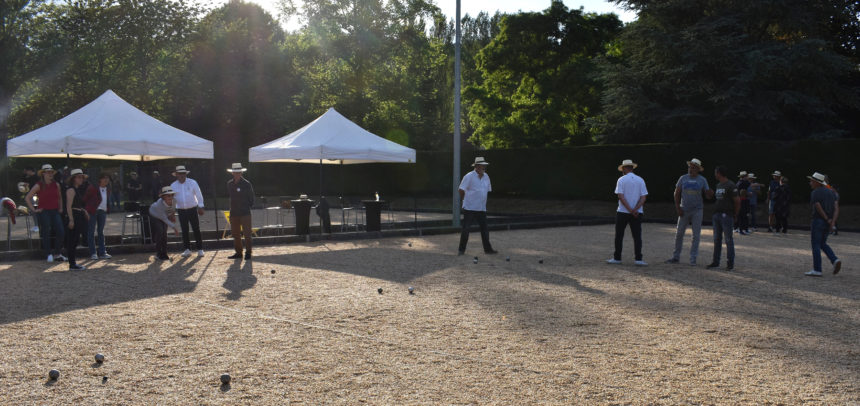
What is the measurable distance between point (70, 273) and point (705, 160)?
2291 centimetres

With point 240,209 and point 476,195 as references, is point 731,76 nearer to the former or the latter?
point 476,195

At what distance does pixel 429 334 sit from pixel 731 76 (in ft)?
85.2

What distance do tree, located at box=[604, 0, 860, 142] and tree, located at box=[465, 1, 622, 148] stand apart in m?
7.18

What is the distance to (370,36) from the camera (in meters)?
47.0

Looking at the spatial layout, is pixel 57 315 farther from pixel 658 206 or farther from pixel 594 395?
pixel 658 206

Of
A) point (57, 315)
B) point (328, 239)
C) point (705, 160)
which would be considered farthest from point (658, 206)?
point (57, 315)

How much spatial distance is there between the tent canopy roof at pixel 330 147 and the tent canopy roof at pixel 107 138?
2.06m

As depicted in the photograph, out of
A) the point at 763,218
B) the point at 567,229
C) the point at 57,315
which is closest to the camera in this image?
the point at 57,315

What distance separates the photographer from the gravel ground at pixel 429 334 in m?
4.85

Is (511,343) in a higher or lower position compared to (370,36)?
lower

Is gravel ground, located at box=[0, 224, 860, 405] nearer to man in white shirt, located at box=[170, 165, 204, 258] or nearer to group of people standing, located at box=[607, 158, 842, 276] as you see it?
group of people standing, located at box=[607, 158, 842, 276]

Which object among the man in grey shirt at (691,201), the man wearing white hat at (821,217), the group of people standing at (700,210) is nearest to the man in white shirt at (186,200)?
the group of people standing at (700,210)

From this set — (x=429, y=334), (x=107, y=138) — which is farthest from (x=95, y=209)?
(x=429, y=334)

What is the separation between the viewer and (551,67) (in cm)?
3997
